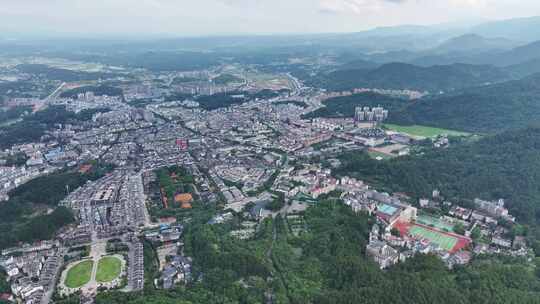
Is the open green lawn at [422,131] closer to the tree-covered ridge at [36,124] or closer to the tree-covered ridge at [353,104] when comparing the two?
the tree-covered ridge at [353,104]

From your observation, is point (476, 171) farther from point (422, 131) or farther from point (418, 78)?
point (418, 78)

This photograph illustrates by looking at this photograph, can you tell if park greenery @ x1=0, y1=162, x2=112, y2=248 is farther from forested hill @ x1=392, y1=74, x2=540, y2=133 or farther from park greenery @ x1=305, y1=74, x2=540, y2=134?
forested hill @ x1=392, y1=74, x2=540, y2=133

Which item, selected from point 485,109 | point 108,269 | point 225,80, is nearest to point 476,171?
point 485,109

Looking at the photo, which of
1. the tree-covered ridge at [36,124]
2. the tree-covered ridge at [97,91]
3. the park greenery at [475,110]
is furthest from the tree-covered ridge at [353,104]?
the tree-covered ridge at [97,91]

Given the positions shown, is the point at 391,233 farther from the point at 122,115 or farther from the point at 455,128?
the point at 122,115

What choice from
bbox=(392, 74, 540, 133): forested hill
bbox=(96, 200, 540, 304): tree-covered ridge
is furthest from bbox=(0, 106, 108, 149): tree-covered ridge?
bbox=(392, 74, 540, 133): forested hill

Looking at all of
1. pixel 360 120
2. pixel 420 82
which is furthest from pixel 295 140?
pixel 420 82

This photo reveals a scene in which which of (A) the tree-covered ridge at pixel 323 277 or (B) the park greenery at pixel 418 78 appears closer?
(A) the tree-covered ridge at pixel 323 277
